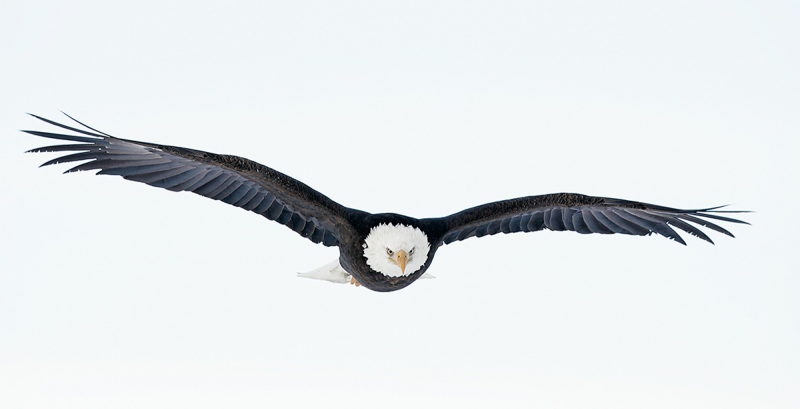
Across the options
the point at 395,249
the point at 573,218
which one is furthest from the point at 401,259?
the point at 573,218

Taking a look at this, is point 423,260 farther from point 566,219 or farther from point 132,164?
point 132,164

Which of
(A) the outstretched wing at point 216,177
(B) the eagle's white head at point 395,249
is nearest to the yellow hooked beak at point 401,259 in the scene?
(B) the eagle's white head at point 395,249

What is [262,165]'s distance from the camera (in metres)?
10.4

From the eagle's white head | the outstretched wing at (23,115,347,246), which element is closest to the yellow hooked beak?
the eagle's white head

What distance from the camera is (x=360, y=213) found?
10.6 meters

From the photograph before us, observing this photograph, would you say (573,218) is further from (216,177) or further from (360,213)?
(216,177)

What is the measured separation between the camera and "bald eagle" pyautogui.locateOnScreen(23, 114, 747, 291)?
990cm

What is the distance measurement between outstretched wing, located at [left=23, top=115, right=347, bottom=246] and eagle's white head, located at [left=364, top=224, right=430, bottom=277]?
1.44 feet

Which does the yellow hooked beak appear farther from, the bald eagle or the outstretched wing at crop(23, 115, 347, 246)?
the outstretched wing at crop(23, 115, 347, 246)

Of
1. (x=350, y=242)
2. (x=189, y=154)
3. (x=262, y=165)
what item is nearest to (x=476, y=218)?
(x=350, y=242)

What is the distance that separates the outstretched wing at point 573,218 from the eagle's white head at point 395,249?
0.52m

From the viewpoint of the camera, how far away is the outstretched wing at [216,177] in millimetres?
9727

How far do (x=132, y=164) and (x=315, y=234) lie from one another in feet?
6.43

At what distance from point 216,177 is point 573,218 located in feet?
12.0
